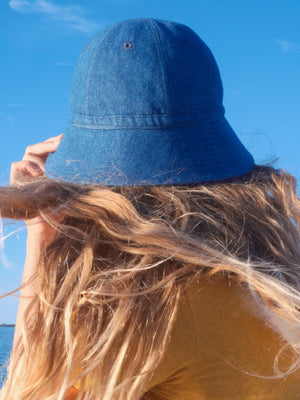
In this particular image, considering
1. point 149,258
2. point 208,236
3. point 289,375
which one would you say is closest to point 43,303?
point 149,258

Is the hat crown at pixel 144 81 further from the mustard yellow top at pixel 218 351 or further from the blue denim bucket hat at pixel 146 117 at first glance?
the mustard yellow top at pixel 218 351

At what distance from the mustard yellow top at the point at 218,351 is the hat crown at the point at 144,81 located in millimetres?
552

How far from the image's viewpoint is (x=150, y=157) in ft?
5.39

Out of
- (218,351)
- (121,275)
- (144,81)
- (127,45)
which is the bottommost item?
(218,351)

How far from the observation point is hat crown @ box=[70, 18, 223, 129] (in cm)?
168

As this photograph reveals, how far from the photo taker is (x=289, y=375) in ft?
5.17

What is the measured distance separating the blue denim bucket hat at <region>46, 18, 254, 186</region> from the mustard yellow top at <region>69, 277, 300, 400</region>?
37 centimetres

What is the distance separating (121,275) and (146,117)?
507 mm

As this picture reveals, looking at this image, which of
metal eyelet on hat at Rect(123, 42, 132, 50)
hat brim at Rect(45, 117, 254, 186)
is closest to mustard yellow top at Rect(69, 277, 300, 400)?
hat brim at Rect(45, 117, 254, 186)

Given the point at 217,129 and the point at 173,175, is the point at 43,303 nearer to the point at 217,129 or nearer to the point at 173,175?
the point at 173,175

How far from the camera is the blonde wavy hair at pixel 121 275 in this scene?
1480mm

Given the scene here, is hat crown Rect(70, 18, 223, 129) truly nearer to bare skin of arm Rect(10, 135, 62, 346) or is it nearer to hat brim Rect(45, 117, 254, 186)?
hat brim Rect(45, 117, 254, 186)

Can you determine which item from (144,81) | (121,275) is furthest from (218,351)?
(144,81)

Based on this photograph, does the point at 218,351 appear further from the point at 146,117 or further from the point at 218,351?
the point at 146,117
